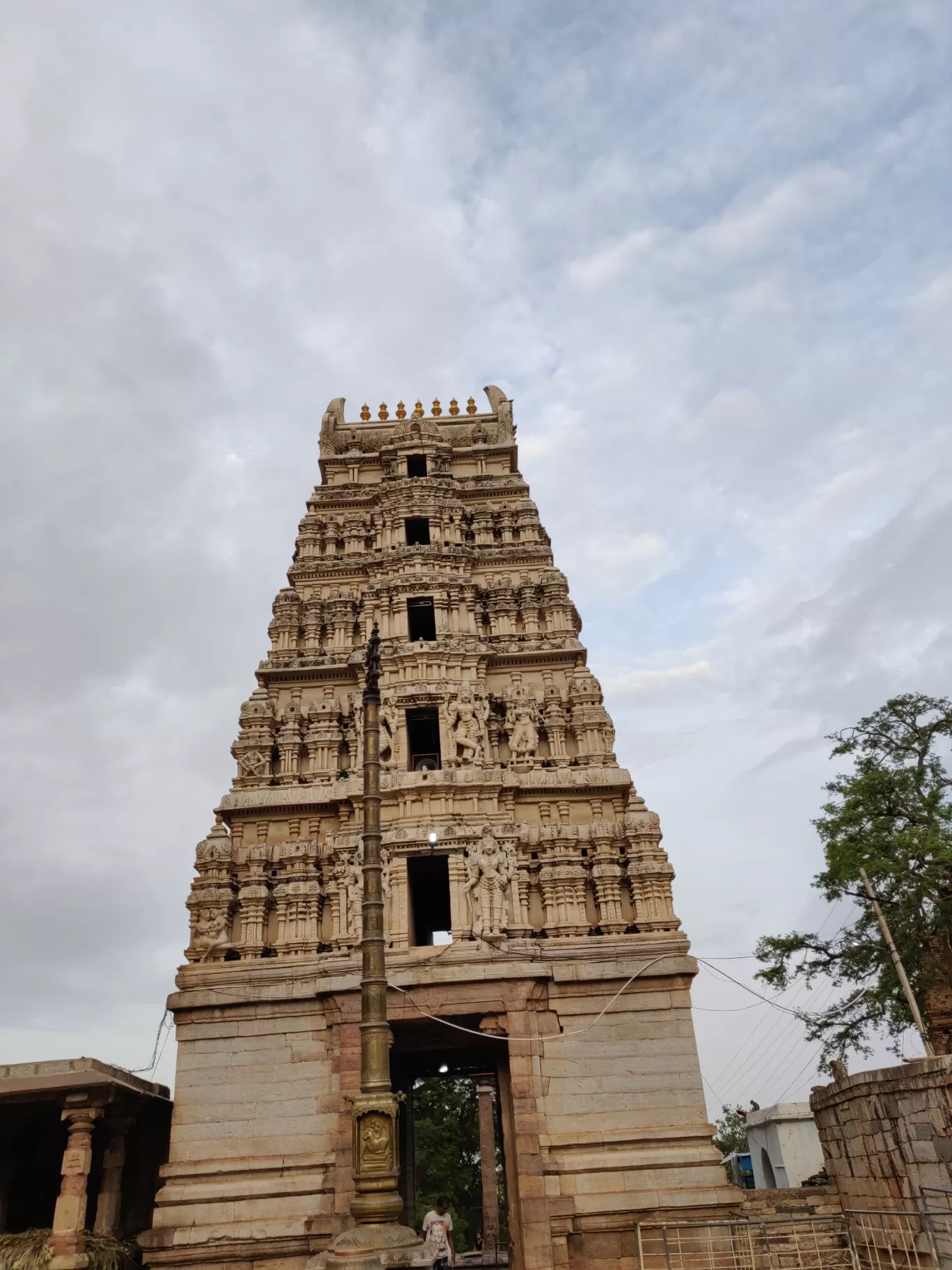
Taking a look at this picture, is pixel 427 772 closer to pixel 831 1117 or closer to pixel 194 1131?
pixel 194 1131

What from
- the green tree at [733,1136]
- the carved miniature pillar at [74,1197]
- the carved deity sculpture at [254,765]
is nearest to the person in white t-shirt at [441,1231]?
the carved miniature pillar at [74,1197]

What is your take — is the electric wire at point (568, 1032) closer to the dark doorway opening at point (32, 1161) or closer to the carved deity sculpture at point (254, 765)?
the carved deity sculpture at point (254, 765)

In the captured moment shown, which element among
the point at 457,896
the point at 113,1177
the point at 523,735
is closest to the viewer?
the point at 113,1177

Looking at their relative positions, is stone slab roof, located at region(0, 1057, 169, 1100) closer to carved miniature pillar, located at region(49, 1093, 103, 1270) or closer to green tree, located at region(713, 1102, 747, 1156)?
carved miniature pillar, located at region(49, 1093, 103, 1270)

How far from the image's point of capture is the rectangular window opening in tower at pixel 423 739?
20.7m

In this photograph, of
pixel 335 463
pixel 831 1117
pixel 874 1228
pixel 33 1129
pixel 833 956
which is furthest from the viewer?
pixel 335 463

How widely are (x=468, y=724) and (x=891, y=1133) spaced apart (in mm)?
Answer: 10314

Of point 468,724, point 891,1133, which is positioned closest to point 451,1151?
point 468,724

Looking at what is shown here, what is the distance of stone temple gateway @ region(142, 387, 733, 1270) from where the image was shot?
1527 centimetres

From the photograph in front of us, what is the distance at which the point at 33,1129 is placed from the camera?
18.9 m

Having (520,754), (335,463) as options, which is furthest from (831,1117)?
(335,463)

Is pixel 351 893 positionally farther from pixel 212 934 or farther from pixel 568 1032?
pixel 568 1032

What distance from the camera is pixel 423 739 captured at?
22.5 m

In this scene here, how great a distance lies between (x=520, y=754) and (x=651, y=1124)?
24.2 feet
